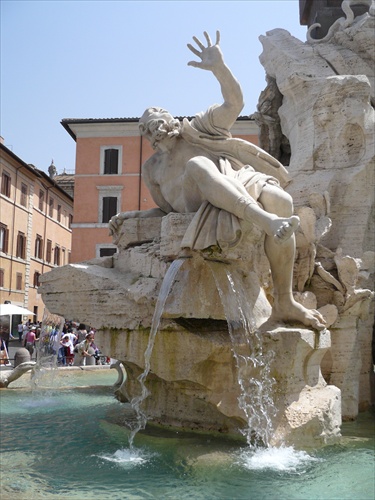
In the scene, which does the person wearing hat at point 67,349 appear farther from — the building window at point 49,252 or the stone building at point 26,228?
the building window at point 49,252

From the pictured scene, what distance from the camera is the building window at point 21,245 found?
3086 centimetres

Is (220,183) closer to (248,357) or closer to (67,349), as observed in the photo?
(248,357)

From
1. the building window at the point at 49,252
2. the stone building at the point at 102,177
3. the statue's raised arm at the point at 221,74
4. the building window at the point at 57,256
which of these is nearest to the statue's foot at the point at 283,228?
the statue's raised arm at the point at 221,74

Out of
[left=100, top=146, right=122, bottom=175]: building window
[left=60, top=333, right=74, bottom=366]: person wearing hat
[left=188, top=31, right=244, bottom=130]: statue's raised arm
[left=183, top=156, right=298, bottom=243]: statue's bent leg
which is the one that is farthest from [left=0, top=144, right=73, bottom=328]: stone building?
[left=183, top=156, right=298, bottom=243]: statue's bent leg

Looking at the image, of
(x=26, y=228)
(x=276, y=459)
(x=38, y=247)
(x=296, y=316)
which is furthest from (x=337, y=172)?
(x=38, y=247)

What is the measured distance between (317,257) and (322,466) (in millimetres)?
2065

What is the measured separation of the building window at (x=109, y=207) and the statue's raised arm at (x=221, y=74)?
2518 cm

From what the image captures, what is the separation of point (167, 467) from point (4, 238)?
27.1m

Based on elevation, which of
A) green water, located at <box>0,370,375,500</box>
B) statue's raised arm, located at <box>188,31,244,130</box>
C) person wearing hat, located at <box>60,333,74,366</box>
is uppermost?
statue's raised arm, located at <box>188,31,244,130</box>

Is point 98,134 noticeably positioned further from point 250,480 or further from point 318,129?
point 250,480

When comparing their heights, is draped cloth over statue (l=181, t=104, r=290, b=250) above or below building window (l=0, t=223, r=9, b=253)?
below

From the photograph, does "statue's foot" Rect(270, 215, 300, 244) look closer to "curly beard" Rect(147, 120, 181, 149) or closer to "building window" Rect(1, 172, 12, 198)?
"curly beard" Rect(147, 120, 181, 149)

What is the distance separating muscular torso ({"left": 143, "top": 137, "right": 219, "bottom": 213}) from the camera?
4.68 meters

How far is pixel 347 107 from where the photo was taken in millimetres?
5949
